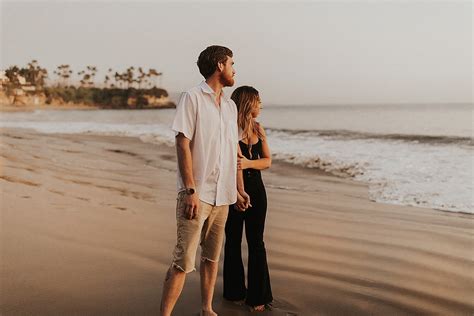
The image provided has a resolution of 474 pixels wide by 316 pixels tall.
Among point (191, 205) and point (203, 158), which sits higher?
point (203, 158)

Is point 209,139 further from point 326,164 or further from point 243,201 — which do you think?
point 326,164

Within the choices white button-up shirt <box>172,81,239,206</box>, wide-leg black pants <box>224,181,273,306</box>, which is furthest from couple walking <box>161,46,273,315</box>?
wide-leg black pants <box>224,181,273,306</box>

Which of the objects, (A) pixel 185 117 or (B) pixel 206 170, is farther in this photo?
(B) pixel 206 170

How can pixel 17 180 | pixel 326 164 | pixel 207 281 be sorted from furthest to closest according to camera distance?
pixel 326 164, pixel 17 180, pixel 207 281

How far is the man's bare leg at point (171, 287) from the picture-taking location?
3.12m

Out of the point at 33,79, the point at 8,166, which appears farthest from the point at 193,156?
the point at 33,79

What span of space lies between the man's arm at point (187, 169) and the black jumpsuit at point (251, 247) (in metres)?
0.75

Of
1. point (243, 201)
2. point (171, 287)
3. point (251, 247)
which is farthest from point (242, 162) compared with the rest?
point (171, 287)

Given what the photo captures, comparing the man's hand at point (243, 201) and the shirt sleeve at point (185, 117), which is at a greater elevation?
the shirt sleeve at point (185, 117)

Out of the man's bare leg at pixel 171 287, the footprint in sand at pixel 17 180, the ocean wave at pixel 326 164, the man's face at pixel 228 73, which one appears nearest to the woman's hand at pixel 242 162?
the man's face at pixel 228 73

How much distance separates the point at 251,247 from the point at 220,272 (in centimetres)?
77

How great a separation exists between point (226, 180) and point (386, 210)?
4.56 meters

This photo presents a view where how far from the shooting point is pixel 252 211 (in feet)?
12.1

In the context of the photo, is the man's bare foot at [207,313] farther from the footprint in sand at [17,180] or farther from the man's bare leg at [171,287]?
the footprint in sand at [17,180]
